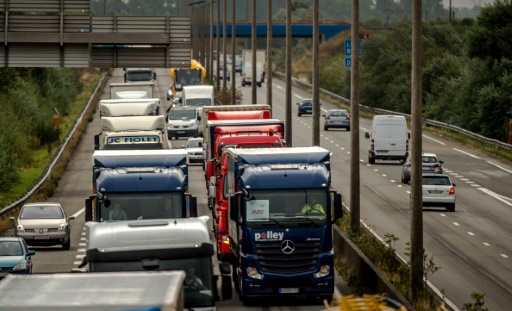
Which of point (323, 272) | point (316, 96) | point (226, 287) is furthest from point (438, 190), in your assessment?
point (226, 287)

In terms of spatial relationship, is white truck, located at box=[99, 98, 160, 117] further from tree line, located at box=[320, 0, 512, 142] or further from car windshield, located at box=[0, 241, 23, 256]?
tree line, located at box=[320, 0, 512, 142]

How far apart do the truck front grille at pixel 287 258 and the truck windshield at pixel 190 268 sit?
8.54 m

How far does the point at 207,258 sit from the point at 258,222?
852 centimetres

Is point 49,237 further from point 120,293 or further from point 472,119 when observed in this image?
point 472,119

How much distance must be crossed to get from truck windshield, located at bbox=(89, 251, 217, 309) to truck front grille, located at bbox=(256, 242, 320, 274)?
8.54 m

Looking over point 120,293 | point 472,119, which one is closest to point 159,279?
point 120,293

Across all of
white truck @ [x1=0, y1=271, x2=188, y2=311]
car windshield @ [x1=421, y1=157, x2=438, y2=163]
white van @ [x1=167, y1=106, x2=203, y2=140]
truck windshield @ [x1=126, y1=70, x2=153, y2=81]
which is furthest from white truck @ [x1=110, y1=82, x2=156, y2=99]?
white truck @ [x1=0, y1=271, x2=188, y2=311]

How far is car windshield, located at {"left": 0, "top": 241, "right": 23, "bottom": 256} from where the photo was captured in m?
31.6

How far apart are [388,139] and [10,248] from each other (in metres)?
36.5

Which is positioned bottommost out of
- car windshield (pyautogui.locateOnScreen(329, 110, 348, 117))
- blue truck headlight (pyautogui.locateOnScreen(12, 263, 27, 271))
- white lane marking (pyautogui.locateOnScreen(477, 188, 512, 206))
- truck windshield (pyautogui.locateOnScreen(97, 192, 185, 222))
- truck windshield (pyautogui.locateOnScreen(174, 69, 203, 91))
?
white lane marking (pyautogui.locateOnScreen(477, 188, 512, 206))

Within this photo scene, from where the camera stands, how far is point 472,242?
1598 inches

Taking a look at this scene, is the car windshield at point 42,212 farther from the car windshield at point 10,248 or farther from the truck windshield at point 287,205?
the truck windshield at point 287,205

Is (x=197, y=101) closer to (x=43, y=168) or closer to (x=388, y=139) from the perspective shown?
(x=43, y=168)

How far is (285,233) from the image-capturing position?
1040 inches
